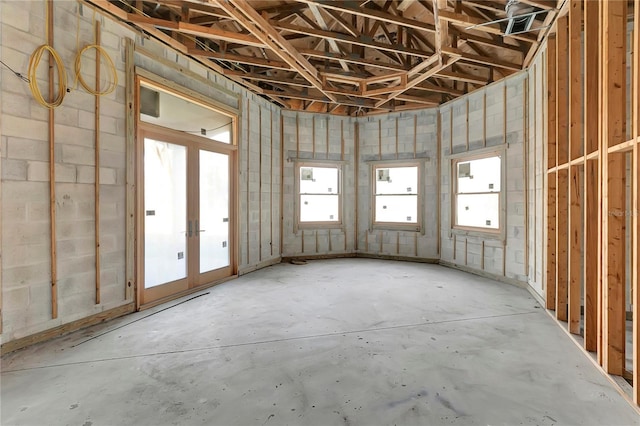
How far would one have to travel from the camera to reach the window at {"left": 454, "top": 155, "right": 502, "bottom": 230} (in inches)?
227

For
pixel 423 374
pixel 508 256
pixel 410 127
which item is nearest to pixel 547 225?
pixel 508 256

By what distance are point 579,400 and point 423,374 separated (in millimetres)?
1049

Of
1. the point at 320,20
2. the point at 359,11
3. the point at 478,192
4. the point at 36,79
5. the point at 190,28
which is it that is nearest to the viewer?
the point at 36,79

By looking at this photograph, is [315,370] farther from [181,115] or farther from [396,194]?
[396,194]

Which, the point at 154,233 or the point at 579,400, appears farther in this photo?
the point at 154,233

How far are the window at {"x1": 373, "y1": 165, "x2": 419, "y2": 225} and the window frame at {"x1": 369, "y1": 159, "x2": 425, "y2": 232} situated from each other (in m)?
0.03

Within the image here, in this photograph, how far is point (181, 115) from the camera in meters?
4.63

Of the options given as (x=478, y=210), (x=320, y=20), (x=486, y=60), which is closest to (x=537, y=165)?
(x=478, y=210)

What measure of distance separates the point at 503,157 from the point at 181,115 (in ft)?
18.0

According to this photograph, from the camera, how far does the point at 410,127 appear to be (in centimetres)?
722

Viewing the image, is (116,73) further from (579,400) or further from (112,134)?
(579,400)

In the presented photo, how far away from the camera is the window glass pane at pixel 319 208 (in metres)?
7.47

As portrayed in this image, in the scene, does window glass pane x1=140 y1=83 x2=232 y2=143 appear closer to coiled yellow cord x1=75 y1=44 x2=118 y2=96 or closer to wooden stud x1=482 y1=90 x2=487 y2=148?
coiled yellow cord x1=75 y1=44 x2=118 y2=96

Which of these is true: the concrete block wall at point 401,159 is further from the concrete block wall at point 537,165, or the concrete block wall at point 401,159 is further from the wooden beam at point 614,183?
the wooden beam at point 614,183
